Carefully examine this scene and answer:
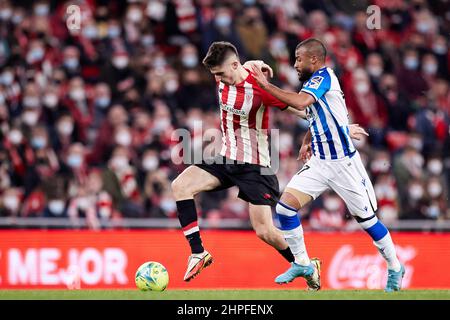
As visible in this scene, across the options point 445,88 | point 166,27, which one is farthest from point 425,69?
point 166,27

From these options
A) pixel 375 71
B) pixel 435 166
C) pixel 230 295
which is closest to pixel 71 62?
pixel 375 71

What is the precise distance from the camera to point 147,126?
17.1 m

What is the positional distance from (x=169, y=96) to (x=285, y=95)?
847cm

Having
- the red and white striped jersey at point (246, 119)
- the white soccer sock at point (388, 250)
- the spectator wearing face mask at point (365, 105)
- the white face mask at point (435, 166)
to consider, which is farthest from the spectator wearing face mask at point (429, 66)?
the white soccer sock at point (388, 250)

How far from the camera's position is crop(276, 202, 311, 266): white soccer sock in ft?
33.0

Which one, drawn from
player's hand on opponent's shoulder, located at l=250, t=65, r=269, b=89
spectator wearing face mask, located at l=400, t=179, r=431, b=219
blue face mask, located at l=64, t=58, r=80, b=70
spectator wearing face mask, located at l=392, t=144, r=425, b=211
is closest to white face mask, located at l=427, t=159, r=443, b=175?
spectator wearing face mask, located at l=392, t=144, r=425, b=211

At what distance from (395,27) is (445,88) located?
6.00ft

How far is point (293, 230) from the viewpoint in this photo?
1015cm

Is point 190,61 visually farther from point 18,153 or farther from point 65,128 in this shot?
point 18,153

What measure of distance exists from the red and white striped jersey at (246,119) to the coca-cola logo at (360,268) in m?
5.01

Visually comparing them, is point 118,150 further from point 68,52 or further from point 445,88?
point 445,88

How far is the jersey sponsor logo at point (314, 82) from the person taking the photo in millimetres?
9688

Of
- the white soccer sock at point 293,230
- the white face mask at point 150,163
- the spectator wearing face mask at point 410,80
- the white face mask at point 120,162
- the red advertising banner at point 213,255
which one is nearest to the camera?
the white soccer sock at point 293,230

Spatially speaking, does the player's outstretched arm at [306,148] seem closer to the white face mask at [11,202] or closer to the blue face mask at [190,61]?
the white face mask at [11,202]
